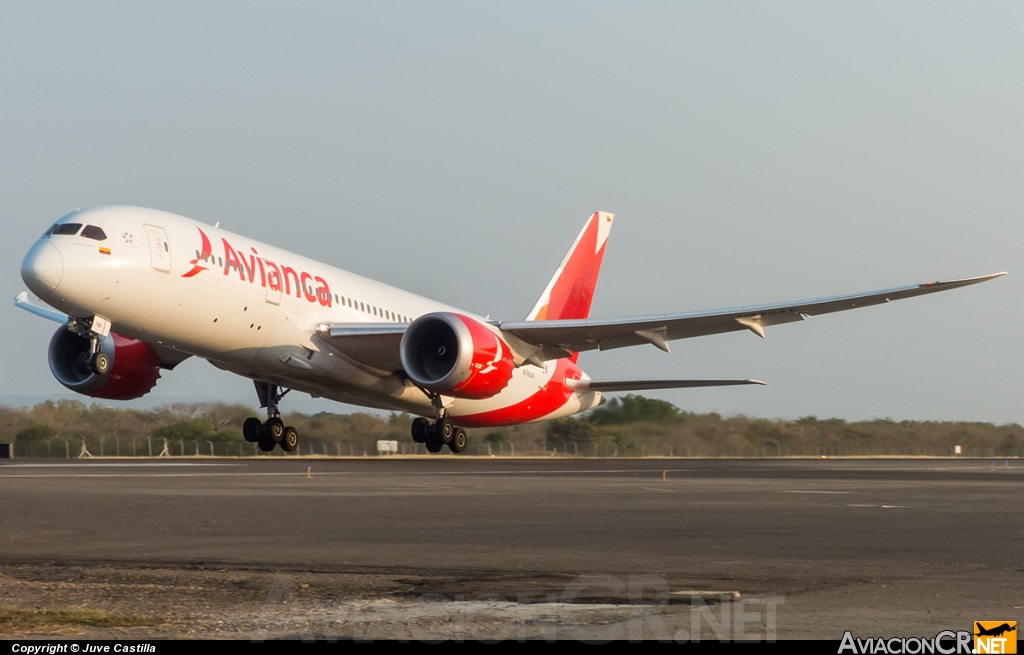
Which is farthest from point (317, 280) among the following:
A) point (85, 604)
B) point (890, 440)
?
point (890, 440)

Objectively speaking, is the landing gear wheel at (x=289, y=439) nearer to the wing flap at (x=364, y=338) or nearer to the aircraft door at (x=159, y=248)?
the wing flap at (x=364, y=338)

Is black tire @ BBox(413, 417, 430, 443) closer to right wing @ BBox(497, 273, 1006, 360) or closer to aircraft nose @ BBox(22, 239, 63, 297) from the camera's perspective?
right wing @ BBox(497, 273, 1006, 360)

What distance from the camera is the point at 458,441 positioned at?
105 ft

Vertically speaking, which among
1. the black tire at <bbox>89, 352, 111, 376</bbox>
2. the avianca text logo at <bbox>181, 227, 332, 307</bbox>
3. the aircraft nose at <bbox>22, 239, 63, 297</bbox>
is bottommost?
the black tire at <bbox>89, 352, 111, 376</bbox>

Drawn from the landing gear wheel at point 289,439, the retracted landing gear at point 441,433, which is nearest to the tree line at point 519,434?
the landing gear wheel at point 289,439

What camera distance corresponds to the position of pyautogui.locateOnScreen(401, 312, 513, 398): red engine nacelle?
26938 millimetres

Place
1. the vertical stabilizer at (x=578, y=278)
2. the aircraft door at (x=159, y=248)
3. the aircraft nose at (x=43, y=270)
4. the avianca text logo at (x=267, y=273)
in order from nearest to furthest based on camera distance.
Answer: the aircraft nose at (x=43, y=270), the aircraft door at (x=159, y=248), the avianca text logo at (x=267, y=273), the vertical stabilizer at (x=578, y=278)

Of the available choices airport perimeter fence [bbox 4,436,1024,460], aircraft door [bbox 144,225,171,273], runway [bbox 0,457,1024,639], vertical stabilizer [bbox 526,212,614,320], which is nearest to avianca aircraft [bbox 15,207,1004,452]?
aircraft door [bbox 144,225,171,273]

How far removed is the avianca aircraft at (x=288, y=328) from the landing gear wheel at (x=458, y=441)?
3cm

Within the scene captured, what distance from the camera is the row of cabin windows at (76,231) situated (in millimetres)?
23016

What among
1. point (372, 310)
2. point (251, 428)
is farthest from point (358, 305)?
point (251, 428)

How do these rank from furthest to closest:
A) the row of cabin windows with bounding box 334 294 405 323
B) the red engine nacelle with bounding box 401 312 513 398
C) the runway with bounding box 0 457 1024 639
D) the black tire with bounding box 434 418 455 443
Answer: the black tire with bounding box 434 418 455 443 → the row of cabin windows with bounding box 334 294 405 323 → the red engine nacelle with bounding box 401 312 513 398 → the runway with bounding box 0 457 1024 639

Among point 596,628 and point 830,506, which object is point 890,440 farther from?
point 596,628

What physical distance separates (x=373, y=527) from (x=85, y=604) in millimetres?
5828
